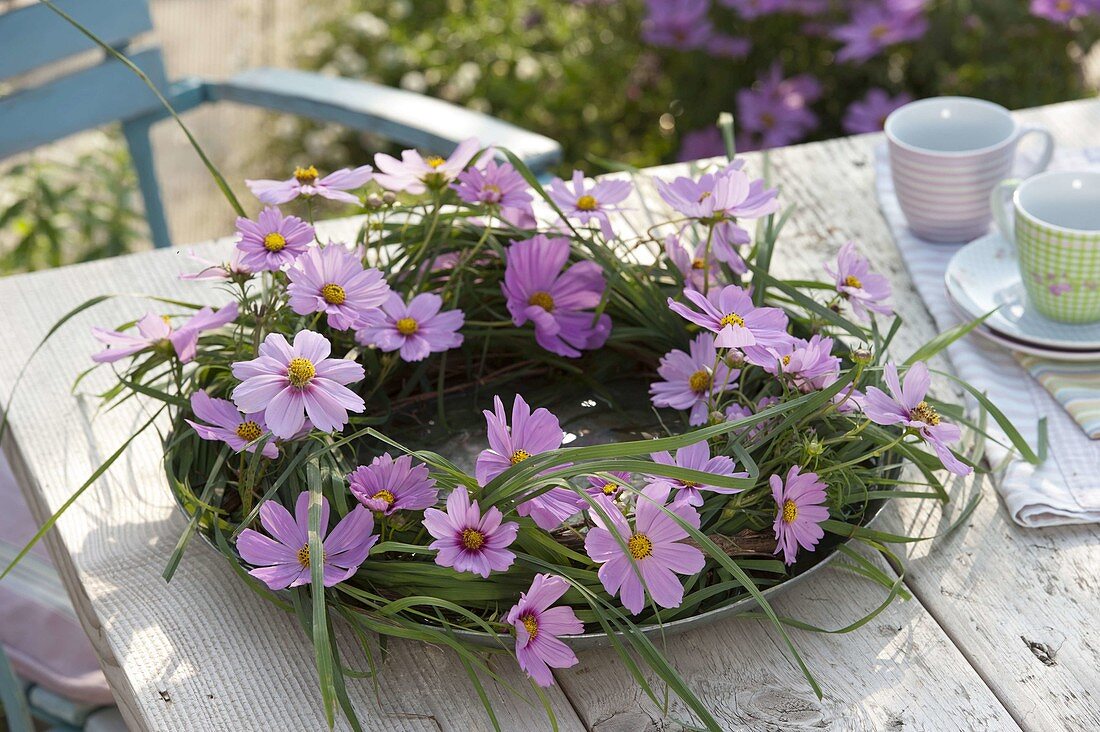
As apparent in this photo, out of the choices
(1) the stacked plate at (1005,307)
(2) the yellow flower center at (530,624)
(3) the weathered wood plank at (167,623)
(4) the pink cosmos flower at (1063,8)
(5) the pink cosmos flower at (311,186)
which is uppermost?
(5) the pink cosmos flower at (311,186)

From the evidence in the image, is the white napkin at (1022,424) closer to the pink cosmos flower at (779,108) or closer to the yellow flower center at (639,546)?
the yellow flower center at (639,546)

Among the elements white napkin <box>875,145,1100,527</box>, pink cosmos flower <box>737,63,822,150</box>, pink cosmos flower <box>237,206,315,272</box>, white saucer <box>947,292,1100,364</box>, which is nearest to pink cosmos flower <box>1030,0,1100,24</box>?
pink cosmos flower <box>737,63,822,150</box>

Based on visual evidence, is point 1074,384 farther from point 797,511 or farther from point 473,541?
point 473,541

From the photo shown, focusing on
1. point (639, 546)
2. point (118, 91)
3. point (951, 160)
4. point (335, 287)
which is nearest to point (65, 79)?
point (118, 91)

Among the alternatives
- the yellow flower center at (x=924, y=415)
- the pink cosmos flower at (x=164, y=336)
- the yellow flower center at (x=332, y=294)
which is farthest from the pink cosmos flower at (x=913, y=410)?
the pink cosmos flower at (x=164, y=336)

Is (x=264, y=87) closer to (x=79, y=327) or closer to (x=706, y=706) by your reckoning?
(x=79, y=327)

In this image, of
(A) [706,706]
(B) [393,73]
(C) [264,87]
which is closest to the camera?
(A) [706,706]

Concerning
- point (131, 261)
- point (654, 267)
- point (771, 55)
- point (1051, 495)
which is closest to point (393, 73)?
point (771, 55)
